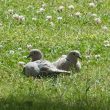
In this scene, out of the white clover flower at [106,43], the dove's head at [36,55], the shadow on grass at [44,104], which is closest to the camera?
the shadow on grass at [44,104]

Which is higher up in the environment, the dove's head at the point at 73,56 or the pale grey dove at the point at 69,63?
the dove's head at the point at 73,56

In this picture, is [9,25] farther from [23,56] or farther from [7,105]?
[7,105]

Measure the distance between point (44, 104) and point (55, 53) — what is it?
3.07 meters

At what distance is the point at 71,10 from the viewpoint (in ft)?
47.5

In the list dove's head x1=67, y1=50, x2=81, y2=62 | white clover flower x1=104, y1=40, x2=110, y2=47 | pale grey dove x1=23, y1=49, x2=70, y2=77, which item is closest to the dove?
pale grey dove x1=23, y1=49, x2=70, y2=77

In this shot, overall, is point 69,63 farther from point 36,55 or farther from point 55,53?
point 55,53

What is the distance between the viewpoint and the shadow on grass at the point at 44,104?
Result: 7.48m

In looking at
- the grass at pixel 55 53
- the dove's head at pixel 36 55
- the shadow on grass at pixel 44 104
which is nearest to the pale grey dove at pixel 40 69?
the grass at pixel 55 53

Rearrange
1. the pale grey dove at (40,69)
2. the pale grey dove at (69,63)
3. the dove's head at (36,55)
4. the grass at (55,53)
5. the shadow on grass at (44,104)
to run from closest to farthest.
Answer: the shadow on grass at (44,104), the grass at (55,53), the pale grey dove at (40,69), the pale grey dove at (69,63), the dove's head at (36,55)

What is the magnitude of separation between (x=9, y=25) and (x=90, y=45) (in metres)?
2.26

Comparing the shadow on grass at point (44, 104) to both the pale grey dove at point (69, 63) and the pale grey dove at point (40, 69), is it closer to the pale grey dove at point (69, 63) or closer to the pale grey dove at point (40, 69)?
the pale grey dove at point (40, 69)

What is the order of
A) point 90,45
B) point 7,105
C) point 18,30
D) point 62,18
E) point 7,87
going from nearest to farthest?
point 7,105 < point 7,87 < point 90,45 < point 18,30 < point 62,18

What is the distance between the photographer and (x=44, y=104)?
25.1ft

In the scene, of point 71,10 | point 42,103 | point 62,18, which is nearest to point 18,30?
point 62,18
